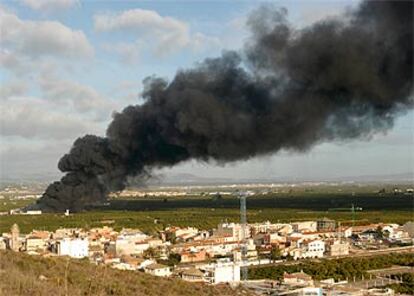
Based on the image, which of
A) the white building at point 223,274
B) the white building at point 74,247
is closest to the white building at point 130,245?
the white building at point 74,247

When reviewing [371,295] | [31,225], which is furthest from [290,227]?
[371,295]

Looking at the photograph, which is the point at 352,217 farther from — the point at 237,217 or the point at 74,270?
the point at 74,270

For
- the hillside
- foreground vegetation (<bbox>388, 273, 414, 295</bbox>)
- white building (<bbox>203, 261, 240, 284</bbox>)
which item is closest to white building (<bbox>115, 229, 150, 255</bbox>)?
white building (<bbox>203, 261, 240, 284</bbox>)

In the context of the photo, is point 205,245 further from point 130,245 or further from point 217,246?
point 130,245

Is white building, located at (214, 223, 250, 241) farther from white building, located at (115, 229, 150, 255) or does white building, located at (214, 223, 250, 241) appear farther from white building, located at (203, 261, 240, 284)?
white building, located at (203, 261, 240, 284)

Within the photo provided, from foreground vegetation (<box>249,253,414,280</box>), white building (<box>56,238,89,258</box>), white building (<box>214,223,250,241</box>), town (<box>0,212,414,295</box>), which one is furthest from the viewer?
white building (<box>214,223,250,241</box>)

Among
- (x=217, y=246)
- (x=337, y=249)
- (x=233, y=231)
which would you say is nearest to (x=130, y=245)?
(x=217, y=246)
